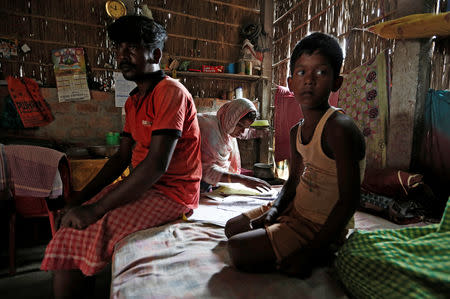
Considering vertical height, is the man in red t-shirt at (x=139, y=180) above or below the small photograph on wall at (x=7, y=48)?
below

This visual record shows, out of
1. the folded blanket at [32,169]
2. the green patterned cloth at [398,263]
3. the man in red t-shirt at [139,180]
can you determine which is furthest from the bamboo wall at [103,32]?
the green patterned cloth at [398,263]

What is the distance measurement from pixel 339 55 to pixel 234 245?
1.00 meters

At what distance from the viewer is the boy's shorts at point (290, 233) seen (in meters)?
0.96

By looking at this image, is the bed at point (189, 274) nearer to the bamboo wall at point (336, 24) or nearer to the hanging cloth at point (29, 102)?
the bamboo wall at point (336, 24)

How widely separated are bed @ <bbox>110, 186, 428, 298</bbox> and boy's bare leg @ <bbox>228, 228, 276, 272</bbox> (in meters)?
0.03

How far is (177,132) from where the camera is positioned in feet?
4.23

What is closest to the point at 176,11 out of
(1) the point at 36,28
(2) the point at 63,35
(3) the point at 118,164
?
(2) the point at 63,35

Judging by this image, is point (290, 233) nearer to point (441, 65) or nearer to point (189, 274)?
point (189, 274)

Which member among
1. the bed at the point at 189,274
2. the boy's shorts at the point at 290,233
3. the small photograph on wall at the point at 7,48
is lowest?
the bed at the point at 189,274

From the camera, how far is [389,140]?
7.20 ft

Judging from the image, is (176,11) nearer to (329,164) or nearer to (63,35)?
(63,35)

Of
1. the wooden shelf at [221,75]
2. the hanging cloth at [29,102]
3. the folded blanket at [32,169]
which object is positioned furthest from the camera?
the wooden shelf at [221,75]

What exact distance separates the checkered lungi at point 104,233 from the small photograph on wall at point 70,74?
283 cm

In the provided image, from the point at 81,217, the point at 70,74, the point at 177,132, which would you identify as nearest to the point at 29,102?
the point at 70,74
